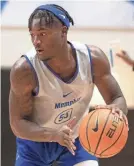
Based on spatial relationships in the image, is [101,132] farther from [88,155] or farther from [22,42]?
[22,42]

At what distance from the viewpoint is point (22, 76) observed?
1.81 metres

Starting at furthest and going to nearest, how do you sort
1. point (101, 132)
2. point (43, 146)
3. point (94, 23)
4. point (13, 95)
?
point (94, 23) < point (43, 146) < point (13, 95) < point (101, 132)

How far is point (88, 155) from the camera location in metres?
1.96

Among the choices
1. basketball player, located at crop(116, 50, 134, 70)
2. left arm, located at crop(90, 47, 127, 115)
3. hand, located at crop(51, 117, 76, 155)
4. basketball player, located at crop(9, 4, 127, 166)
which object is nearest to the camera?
hand, located at crop(51, 117, 76, 155)

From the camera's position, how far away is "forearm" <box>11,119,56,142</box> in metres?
1.80

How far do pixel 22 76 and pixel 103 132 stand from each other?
38 cm

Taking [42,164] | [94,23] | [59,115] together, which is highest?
[94,23]

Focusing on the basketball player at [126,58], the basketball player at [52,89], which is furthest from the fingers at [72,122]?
the basketball player at [126,58]

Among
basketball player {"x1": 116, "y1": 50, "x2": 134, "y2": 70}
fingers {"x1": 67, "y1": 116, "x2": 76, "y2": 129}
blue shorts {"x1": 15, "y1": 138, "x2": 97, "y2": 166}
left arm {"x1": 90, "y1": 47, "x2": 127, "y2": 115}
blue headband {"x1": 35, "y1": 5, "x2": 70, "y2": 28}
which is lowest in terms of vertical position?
blue shorts {"x1": 15, "y1": 138, "x2": 97, "y2": 166}

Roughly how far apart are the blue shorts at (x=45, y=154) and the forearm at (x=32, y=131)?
0.12 m

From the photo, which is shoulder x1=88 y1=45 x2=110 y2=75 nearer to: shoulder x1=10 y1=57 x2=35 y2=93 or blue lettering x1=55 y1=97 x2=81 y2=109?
blue lettering x1=55 y1=97 x2=81 y2=109

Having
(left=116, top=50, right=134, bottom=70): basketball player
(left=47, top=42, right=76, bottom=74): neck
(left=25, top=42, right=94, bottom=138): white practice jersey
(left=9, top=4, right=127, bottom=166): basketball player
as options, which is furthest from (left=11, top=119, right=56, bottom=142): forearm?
(left=116, top=50, right=134, bottom=70): basketball player

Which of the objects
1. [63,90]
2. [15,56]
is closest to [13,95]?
[63,90]

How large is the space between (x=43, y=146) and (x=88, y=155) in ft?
0.62
